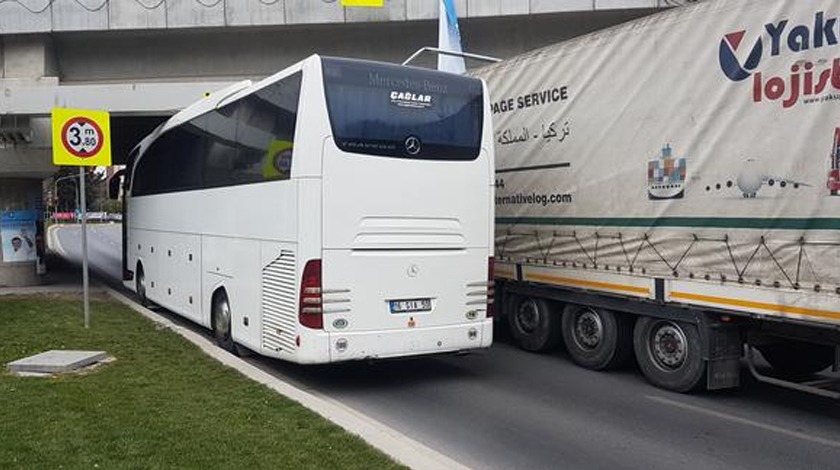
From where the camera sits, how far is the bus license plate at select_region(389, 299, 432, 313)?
8.02 m

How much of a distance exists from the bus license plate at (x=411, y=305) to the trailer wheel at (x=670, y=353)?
2252 millimetres

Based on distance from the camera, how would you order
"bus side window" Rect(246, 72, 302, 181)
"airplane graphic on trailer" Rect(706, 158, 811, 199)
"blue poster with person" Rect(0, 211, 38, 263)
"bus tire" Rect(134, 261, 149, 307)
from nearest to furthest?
"airplane graphic on trailer" Rect(706, 158, 811, 199)
"bus side window" Rect(246, 72, 302, 181)
"bus tire" Rect(134, 261, 149, 307)
"blue poster with person" Rect(0, 211, 38, 263)

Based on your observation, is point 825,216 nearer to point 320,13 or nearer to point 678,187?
point 678,187

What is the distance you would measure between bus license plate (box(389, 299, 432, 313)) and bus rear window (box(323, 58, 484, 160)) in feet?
4.86

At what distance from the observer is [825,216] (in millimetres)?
6254

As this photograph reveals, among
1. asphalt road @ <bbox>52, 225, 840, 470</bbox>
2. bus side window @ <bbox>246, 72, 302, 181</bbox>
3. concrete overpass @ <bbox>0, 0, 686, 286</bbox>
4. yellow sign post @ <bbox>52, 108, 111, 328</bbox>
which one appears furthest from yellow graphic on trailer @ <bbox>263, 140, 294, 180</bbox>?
concrete overpass @ <bbox>0, 0, 686, 286</bbox>

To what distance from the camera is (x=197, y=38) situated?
17.2 meters

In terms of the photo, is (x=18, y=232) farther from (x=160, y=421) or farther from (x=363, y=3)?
(x=160, y=421)

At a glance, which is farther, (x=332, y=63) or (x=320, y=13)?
(x=320, y=13)

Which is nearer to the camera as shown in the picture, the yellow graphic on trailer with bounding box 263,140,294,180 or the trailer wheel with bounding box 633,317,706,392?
the trailer wheel with bounding box 633,317,706,392

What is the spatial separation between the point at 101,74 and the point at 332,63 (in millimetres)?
11564

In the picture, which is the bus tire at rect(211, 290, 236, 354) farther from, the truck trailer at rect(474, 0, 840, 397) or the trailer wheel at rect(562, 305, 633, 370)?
the trailer wheel at rect(562, 305, 633, 370)

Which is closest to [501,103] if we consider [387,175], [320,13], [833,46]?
[387,175]

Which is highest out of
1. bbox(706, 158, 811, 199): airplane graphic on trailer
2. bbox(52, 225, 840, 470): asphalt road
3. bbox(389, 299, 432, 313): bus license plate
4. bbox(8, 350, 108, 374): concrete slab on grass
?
bbox(706, 158, 811, 199): airplane graphic on trailer
